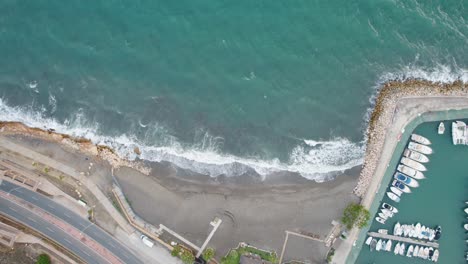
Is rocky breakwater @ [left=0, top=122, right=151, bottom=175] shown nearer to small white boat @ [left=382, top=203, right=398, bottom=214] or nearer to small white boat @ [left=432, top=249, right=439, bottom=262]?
small white boat @ [left=382, top=203, right=398, bottom=214]

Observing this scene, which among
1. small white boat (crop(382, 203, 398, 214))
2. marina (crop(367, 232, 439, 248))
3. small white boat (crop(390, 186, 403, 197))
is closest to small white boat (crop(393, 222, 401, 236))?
marina (crop(367, 232, 439, 248))

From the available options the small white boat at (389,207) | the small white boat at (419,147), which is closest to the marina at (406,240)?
the small white boat at (389,207)

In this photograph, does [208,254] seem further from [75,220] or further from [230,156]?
[75,220]

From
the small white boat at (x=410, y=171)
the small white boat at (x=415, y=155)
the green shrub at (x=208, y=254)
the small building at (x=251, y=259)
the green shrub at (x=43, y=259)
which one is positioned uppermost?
the small white boat at (x=415, y=155)

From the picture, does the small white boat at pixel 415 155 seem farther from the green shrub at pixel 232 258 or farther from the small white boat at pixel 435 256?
the green shrub at pixel 232 258

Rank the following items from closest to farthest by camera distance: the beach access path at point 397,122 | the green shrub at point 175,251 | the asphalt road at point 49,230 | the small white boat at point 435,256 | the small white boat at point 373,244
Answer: the green shrub at point 175,251 < the asphalt road at point 49,230 < the beach access path at point 397,122 < the small white boat at point 435,256 < the small white boat at point 373,244

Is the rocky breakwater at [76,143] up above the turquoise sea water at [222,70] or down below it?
below
